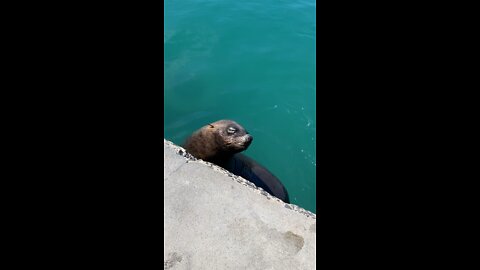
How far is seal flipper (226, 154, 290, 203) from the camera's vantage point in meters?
6.20

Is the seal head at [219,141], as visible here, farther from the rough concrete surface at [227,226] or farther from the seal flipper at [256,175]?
the rough concrete surface at [227,226]

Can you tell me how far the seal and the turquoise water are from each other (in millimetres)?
1366

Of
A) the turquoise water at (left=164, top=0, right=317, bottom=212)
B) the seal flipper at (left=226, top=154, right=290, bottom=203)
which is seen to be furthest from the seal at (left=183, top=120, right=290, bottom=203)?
the turquoise water at (left=164, top=0, right=317, bottom=212)

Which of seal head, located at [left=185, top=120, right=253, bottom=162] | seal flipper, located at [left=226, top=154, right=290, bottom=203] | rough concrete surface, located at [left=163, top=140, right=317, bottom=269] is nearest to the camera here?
rough concrete surface, located at [left=163, top=140, right=317, bottom=269]

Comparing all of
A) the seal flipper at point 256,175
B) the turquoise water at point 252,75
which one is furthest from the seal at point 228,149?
the turquoise water at point 252,75

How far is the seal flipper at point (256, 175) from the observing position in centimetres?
620

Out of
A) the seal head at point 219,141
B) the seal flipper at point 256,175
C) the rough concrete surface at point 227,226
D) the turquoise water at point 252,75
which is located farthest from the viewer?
the turquoise water at point 252,75

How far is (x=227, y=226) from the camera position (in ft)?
11.3

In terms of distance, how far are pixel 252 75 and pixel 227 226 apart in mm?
7805

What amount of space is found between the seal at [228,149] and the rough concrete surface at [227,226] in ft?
5.23

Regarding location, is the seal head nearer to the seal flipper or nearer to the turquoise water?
the seal flipper

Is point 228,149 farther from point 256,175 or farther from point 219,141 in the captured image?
point 256,175
